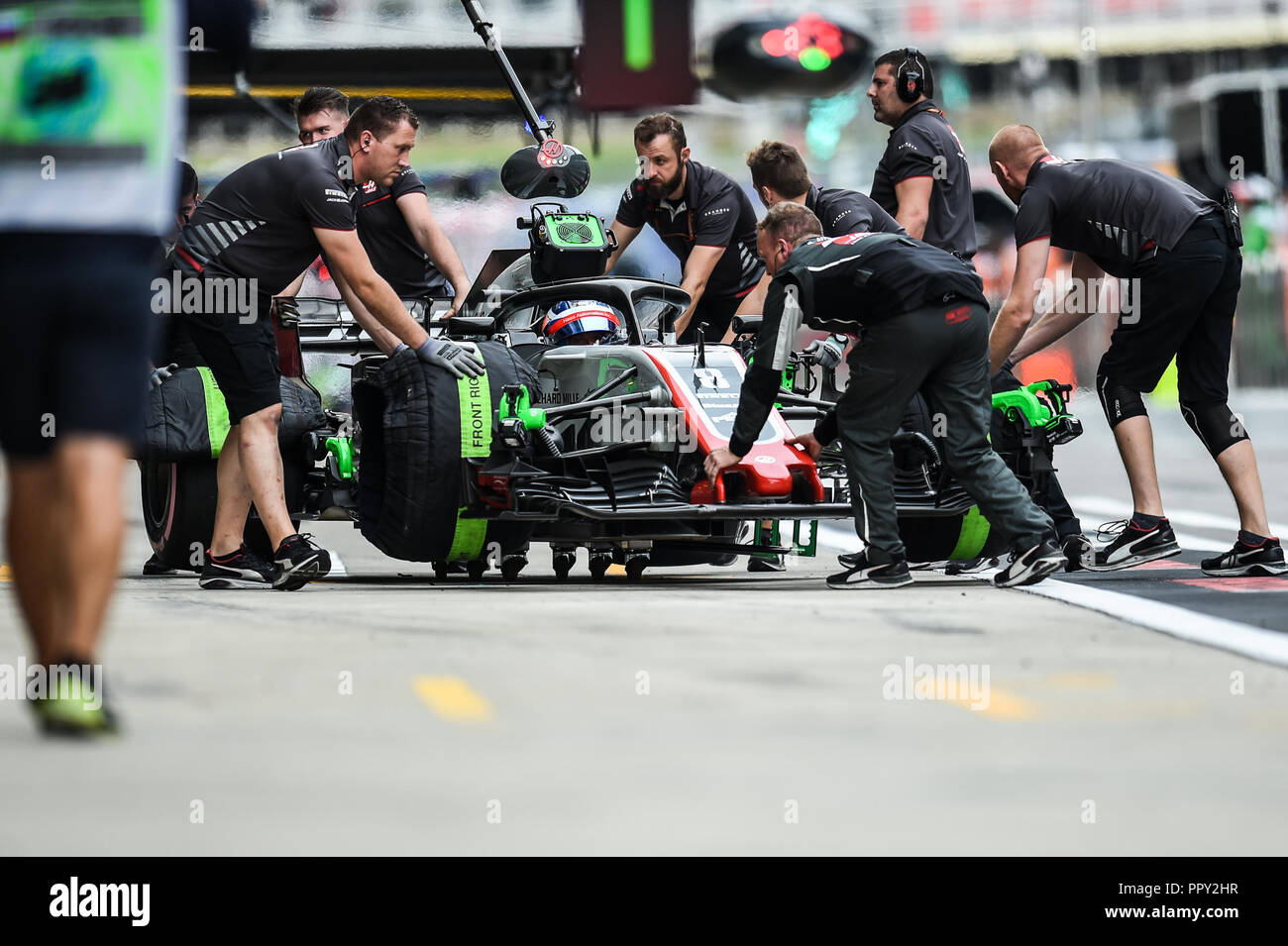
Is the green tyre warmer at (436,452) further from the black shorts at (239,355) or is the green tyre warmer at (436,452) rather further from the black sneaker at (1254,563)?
the black sneaker at (1254,563)

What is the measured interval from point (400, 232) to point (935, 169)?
8.35 feet

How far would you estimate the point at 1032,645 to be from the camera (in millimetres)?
6039

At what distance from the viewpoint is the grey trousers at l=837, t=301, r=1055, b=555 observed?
7.74 metres

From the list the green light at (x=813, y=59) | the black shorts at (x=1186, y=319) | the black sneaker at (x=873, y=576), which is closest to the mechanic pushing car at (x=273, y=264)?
the black sneaker at (x=873, y=576)

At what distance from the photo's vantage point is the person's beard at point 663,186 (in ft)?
32.9

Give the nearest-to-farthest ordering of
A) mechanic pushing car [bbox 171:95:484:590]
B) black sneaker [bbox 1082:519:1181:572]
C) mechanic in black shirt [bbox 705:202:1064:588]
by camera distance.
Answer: mechanic in black shirt [bbox 705:202:1064:588] < mechanic pushing car [bbox 171:95:484:590] < black sneaker [bbox 1082:519:1181:572]

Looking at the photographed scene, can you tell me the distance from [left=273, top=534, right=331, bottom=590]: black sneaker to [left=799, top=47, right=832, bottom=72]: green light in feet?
14.6

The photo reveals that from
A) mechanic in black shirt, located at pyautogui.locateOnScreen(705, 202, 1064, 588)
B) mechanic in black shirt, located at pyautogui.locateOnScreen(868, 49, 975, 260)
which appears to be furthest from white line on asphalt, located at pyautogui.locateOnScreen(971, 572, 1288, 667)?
mechanic in black shirt, located at pyautogui.locateOnScreen(868, 49, 975, 260)

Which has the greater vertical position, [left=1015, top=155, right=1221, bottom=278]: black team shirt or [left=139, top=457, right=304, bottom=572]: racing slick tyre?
[left=1015, top=155, right=1221, bottom=278]: black team shirt

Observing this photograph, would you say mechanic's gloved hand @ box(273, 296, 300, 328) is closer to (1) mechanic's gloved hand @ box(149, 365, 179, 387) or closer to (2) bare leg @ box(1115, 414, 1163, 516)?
(1) mechanic's gloved hand @ box(149, 365, 179, 387)

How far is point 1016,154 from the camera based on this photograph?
8.60 meters

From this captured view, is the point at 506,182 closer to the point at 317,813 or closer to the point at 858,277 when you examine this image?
the point at 858,277

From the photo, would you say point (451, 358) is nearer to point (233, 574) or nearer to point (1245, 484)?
point (233, 574)
